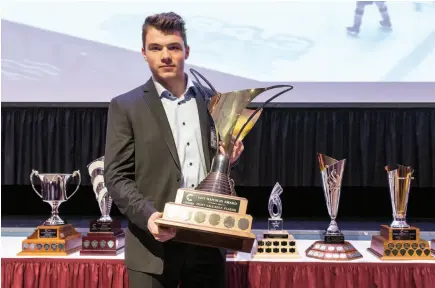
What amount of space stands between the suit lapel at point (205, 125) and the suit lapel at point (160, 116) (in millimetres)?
87

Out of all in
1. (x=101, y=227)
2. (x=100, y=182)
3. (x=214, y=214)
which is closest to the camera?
(x=214, y=214)

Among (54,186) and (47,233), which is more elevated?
(54,186)

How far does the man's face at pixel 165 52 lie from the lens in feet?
3.90

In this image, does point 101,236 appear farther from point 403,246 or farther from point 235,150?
point 403,246

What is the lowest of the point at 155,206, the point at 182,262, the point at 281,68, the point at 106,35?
→ the point at 182,262

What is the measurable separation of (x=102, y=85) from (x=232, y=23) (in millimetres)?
1003

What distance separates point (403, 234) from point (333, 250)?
293 millimetres

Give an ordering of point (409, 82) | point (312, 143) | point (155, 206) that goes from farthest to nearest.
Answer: point (312, 143) → point (409, 82) → point (155, 206)

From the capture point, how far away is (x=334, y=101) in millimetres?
3268

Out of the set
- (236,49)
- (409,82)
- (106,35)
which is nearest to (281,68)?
(236,49)

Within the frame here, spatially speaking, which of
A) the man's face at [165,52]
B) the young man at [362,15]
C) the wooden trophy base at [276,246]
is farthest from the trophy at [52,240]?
the young man at [362,15]

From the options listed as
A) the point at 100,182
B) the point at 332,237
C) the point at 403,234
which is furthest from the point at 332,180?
the point at 100,182

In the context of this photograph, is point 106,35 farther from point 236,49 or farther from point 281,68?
point 281,68

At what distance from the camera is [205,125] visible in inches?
50.0
